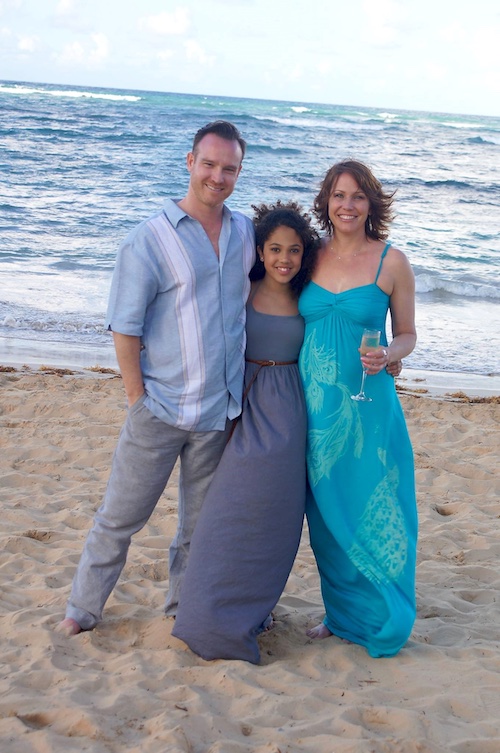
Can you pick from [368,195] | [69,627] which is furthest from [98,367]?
[368,195]

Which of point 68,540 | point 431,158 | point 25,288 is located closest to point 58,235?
point 25,288

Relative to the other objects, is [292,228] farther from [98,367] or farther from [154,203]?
[154,203]

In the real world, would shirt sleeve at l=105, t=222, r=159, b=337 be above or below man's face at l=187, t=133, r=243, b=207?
below

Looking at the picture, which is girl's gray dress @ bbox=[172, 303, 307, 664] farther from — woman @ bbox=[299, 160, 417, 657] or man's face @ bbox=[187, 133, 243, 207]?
man's face @ bbox=[187, 133, 243, 207]

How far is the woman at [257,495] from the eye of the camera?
3299 millimetres

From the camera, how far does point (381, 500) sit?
3475 millimetres

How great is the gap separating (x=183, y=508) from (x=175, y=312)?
895 millimetres

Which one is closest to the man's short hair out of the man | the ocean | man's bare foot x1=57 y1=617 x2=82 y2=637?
the man

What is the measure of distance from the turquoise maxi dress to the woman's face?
24 cm

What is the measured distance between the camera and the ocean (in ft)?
31.6

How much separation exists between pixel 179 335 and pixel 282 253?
0.56m

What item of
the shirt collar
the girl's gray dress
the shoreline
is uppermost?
the shirt collar

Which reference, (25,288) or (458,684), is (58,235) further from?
(458,684)

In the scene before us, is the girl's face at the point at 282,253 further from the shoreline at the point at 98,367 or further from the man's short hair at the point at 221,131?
the shoreline at the point at 98,367
